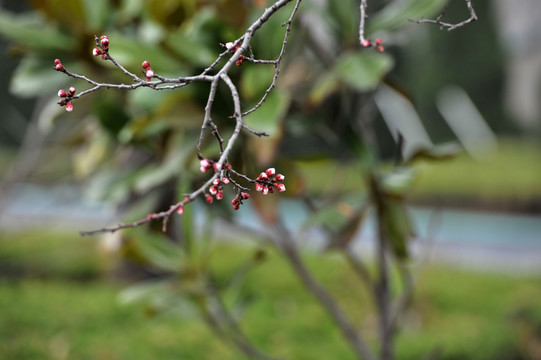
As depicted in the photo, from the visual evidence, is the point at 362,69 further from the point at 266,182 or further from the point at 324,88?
the point at 266,182

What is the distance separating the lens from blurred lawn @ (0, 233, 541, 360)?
9.07ft

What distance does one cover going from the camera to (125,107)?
1.80m

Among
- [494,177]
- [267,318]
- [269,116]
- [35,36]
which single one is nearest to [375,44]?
[269,116]

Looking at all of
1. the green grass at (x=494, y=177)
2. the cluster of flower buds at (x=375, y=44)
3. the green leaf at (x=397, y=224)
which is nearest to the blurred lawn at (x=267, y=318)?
the green leaf at (x=397, y=224)

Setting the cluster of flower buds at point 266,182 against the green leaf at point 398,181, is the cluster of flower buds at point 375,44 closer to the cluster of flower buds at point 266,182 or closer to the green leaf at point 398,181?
the cluster of flower buds at point 266,182

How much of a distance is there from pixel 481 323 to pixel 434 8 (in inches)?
90.5

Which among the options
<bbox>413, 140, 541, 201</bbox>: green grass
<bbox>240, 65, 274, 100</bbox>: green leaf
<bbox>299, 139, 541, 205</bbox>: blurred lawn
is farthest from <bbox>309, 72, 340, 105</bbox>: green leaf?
<bbox>413, 140, 541, 201</bbox>: green grass

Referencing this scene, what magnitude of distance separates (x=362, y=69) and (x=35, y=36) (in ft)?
2.73

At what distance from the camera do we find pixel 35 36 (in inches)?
63.1

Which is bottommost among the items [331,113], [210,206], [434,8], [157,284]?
[157,284]

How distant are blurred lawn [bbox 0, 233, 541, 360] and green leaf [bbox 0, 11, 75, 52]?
0.78 metres

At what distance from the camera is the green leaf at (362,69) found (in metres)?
1.38

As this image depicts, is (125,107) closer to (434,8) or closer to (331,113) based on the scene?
(331,113)

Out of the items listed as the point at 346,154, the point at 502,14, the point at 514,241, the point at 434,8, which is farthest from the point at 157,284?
the point at 502,14
